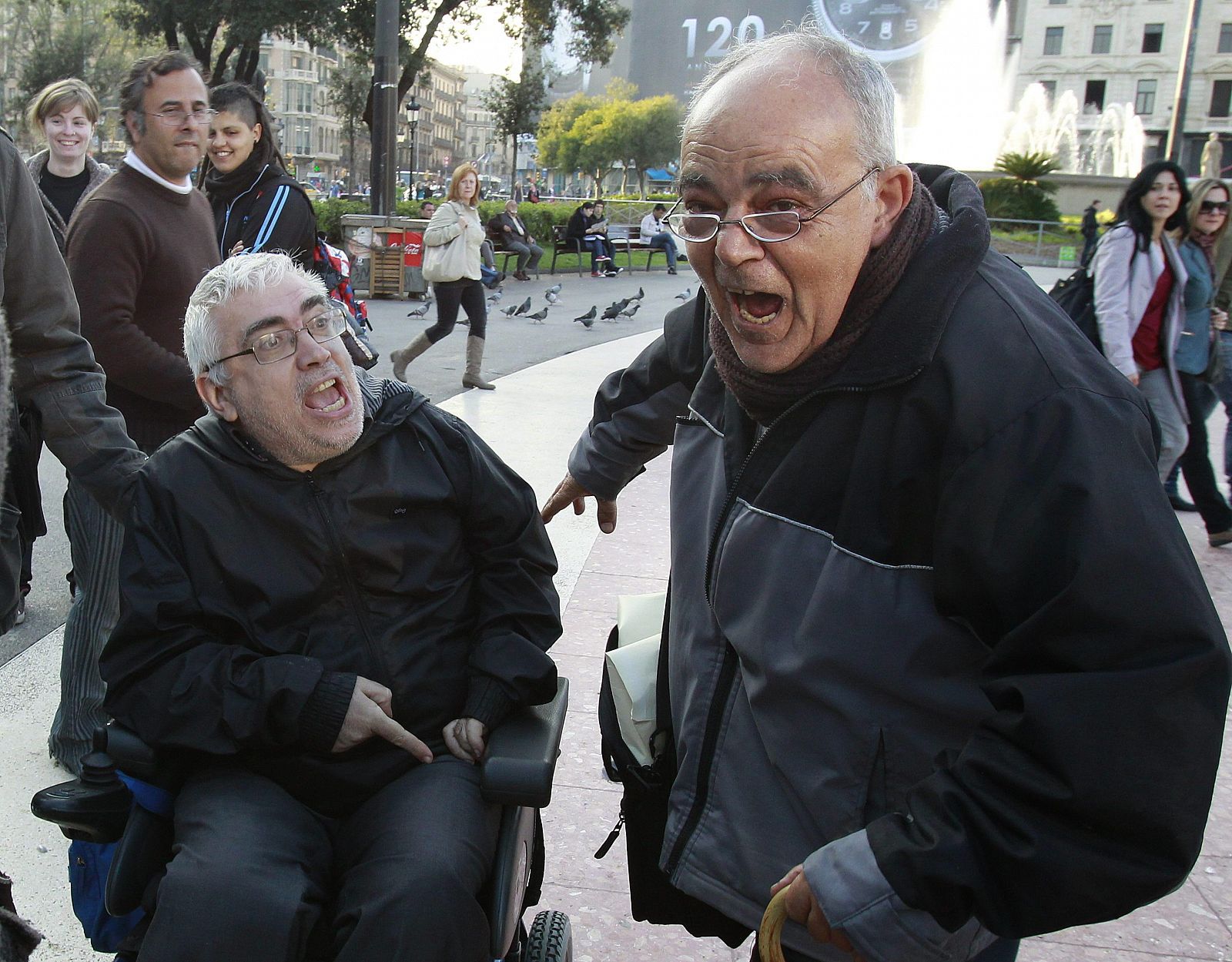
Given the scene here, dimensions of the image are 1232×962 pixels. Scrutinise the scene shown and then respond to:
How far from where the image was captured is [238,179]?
4.50 m

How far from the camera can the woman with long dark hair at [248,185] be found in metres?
4.46

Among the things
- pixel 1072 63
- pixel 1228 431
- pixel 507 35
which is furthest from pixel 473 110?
pixel 1228 431

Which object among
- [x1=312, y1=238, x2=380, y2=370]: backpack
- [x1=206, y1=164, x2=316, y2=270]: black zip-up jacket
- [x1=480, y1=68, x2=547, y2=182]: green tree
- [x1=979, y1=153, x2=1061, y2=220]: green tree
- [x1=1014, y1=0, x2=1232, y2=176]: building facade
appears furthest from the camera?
[x1=1014, y1=0, x2=1232, y2=176]: building facade

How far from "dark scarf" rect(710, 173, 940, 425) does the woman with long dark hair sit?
3.30 metres

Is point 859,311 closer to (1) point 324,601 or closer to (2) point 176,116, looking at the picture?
(1) point 324,601

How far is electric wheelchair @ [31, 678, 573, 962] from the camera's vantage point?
6.31ft

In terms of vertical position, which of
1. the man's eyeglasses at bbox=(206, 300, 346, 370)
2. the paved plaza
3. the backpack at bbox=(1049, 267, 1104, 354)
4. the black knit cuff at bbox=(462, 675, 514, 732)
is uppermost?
the man's eyeglasses at bbox=(206, 300, 346, 370)

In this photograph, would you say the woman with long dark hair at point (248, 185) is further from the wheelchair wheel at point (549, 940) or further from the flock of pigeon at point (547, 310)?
the flock of pigeon at point (547, 310)

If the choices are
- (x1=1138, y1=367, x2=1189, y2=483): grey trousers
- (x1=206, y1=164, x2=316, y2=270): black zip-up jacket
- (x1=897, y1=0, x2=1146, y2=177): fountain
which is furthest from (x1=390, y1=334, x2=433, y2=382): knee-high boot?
(x1=897, y1=0, x2=1146, y2=177): fountain

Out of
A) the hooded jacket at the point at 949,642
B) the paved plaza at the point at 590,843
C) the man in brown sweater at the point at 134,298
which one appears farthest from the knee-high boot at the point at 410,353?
the hooded jacket at the point at 949,642

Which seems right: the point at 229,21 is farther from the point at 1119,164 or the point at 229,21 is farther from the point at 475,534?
the point at 1119,164

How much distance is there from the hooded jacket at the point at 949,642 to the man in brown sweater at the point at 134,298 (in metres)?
2.03

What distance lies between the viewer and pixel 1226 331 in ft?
19.1

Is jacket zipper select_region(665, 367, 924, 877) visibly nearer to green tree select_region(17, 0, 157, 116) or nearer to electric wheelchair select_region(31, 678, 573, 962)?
electric wheelchair select_region(31, 678, 573, 962)
